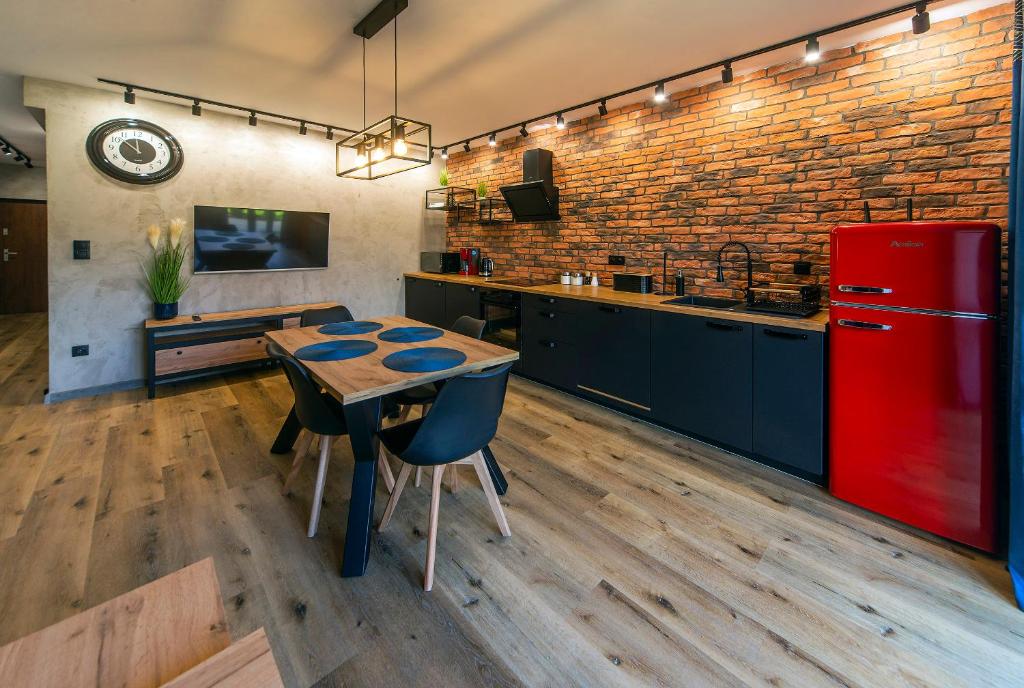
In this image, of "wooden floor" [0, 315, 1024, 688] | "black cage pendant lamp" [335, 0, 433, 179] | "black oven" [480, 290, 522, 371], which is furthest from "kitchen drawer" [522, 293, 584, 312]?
"black cage pendant lamp" [335, 0, 433, 179]

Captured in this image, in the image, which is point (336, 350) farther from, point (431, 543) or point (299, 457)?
point (431, 543)

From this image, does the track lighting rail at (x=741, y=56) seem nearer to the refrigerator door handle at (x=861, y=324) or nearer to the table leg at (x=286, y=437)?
the refrigerator door handle at (x=861, y=324)

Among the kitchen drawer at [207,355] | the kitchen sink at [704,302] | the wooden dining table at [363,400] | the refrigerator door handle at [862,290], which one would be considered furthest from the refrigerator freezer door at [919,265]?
the kitchen drawer at [207,355]

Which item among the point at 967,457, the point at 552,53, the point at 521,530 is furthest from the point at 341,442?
the point at 967,457

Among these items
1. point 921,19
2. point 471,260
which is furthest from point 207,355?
point 921,19

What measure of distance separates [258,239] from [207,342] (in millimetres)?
1201

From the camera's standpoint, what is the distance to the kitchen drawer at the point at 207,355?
4.02 metres

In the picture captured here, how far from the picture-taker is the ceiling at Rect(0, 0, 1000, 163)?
8.23 feet

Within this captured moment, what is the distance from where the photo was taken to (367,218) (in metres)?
5.66

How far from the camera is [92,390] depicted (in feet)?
13.3

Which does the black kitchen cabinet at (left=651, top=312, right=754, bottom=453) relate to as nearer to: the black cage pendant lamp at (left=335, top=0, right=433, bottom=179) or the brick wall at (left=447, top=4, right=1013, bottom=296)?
the brick wall at (left=447, top=4, right=1013, bottom=296)

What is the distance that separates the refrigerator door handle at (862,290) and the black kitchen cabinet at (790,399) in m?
0.27

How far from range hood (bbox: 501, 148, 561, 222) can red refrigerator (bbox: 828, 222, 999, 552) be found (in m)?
2.83

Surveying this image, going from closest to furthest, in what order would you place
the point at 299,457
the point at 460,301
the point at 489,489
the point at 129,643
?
the point at 129,643, the point at 489,489, the point at 299,457, the point at 460,301
